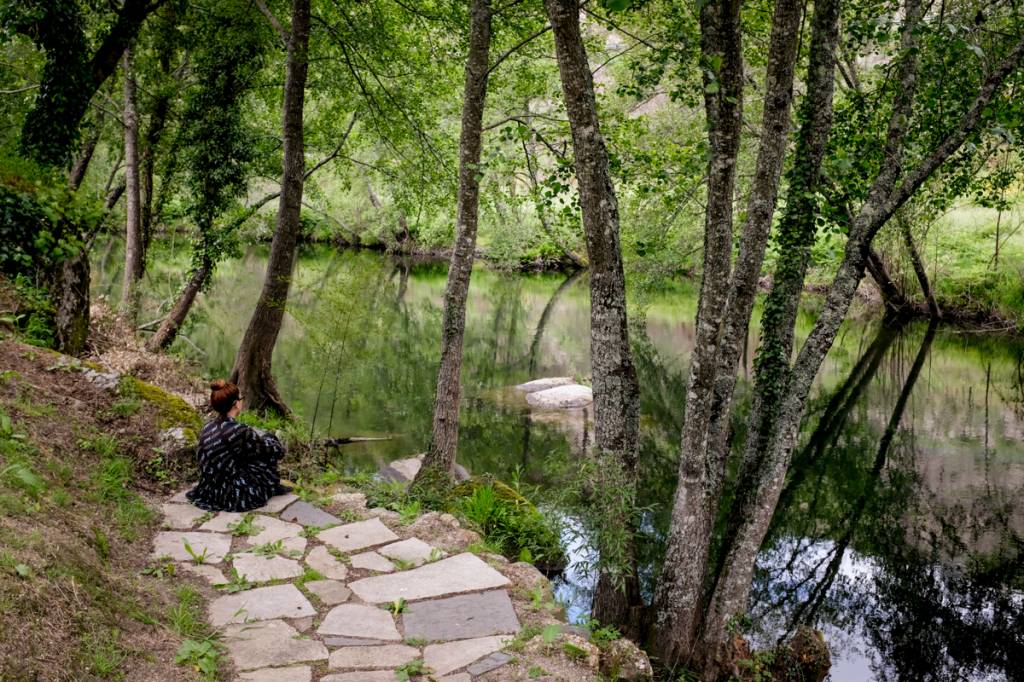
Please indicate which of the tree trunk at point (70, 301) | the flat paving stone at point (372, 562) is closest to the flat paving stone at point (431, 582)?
the flat paving stone at point (372, 562)

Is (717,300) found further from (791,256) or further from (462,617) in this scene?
(462,617)

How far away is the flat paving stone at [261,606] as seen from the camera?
13.3ft

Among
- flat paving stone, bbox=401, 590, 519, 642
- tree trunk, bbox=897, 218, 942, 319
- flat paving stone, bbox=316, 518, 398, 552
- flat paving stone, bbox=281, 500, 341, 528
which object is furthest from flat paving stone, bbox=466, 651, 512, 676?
tree trunk, bbox=897, 218, 942, 319

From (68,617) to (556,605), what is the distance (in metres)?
2.60

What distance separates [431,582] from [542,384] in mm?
11969

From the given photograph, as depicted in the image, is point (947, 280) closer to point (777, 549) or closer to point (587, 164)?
point (777, 549)

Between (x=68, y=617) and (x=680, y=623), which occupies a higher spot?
(x=68, y=617)

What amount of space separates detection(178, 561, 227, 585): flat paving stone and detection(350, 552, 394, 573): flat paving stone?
85 centimetres

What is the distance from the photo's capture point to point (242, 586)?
174 inches

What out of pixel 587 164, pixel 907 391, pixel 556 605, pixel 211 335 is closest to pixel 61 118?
pixel 587 164

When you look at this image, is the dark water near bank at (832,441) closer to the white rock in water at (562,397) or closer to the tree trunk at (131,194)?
the white rock in water at (562,397)

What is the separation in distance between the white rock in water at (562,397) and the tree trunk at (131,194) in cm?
786

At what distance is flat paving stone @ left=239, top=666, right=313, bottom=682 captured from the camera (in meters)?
3.47

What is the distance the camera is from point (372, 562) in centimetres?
497
